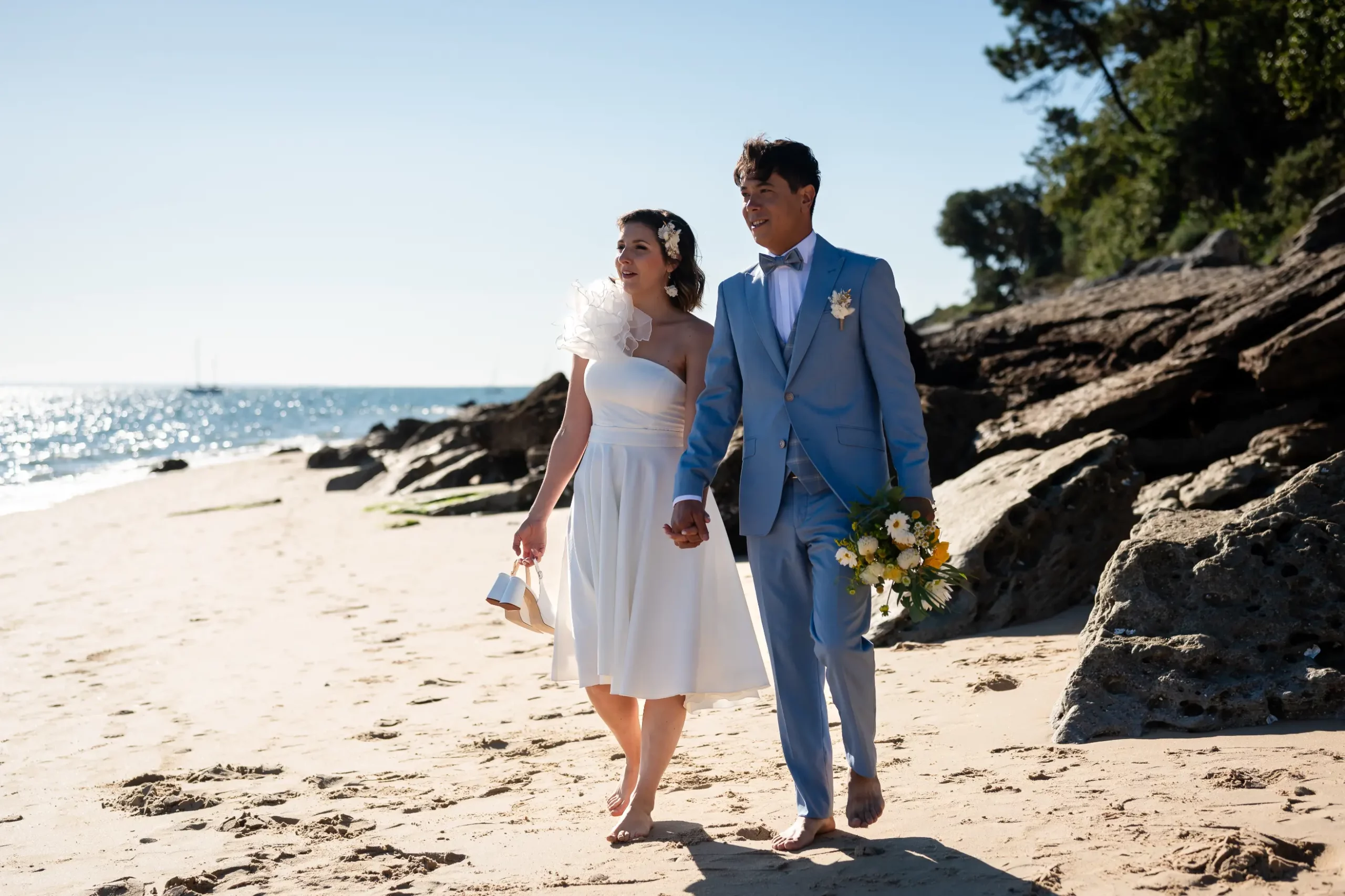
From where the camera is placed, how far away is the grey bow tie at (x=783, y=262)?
3.91 m

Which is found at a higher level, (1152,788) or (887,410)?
(887,410)

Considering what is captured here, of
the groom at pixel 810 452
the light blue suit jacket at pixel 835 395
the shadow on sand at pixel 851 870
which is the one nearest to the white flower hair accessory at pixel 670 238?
the groom at pixel 810 452

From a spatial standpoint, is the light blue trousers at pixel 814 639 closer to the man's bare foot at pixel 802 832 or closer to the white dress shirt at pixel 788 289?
the man's bare foot at pixel 802 832

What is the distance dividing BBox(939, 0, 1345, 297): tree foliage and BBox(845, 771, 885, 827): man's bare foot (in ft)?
66.1

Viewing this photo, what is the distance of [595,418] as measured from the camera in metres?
4.56

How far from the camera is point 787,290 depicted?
3.96m

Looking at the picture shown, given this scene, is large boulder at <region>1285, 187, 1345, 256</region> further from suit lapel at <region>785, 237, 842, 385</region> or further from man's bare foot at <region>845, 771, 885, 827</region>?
man's bare foot at <region>845, 771, 885, 827</region>

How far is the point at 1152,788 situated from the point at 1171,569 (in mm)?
1423

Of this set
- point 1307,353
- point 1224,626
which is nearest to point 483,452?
point 1307,353

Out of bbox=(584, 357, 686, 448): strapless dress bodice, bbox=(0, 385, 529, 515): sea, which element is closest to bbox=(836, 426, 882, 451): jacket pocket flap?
bbox=(584, 357, 686, 448): strapless dress bodice

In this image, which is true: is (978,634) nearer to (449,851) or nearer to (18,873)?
(449,851)

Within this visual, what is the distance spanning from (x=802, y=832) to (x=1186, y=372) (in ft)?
25.3

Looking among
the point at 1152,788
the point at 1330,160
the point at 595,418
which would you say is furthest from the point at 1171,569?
the point at 1330,160

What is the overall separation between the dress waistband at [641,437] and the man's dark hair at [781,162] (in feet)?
3.38
